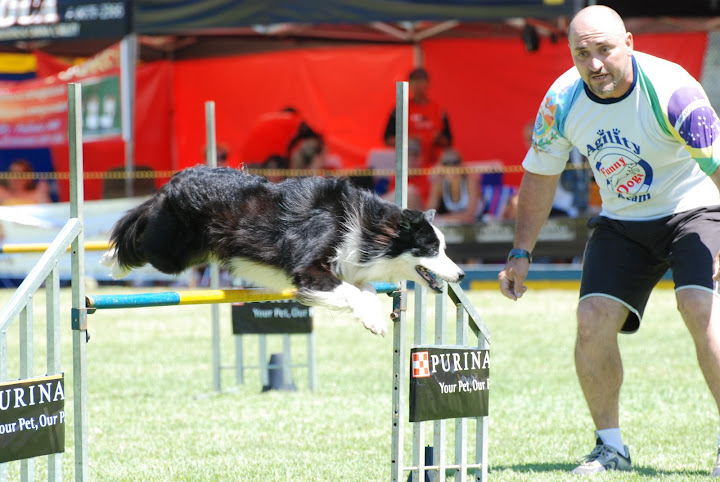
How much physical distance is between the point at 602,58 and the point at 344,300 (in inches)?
56.0

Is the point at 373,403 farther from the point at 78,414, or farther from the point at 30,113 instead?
the point at 30,113

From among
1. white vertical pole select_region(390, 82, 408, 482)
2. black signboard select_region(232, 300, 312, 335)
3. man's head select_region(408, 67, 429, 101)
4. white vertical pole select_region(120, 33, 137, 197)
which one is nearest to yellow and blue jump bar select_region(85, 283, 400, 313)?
white vertical pole select_region(390, 82, 408, 482)

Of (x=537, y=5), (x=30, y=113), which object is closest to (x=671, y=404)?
(x=537, y=5)

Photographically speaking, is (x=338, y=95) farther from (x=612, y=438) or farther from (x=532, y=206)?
(x=612, y=438)

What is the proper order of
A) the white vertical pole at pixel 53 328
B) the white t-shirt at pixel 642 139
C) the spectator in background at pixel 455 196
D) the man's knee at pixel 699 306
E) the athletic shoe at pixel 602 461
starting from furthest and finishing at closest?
the spectator in background at pixel 455 196, the athletic shoe at pixel 602 461, the man's knee at pixel 699 306, the white t-shirt at pixel 642 139, the white vertical pole at pixel 53 328

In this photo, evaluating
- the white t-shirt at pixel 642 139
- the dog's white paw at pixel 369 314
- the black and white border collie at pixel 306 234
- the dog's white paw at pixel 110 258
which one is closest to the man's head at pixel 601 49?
the white t-shirt at pixel 642 139

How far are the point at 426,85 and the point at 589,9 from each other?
966 cm

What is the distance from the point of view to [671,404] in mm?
6184

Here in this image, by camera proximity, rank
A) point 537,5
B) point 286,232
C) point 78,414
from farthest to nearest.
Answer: point 537,5 → point 286,232 → point 78,414

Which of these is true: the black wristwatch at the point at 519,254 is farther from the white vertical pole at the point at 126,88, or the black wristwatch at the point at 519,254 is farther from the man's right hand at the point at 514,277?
the white vertical pole at the point at 126,88

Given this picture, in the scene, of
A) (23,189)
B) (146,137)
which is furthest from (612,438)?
(146,137)

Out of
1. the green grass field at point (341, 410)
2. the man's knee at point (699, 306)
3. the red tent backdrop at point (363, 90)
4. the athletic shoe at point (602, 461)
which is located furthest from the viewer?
the red tent backdrop at point (363, 90)

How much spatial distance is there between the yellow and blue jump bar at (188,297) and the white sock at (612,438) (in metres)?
1.29

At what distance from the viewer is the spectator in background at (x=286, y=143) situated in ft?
45.9
